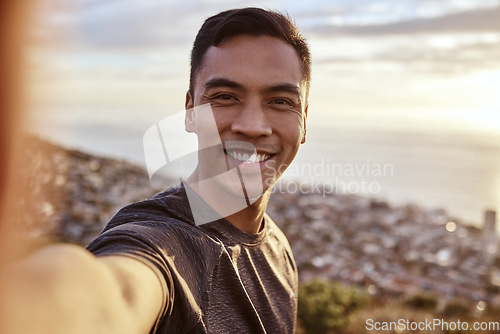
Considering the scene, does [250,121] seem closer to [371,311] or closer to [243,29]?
[243,29]

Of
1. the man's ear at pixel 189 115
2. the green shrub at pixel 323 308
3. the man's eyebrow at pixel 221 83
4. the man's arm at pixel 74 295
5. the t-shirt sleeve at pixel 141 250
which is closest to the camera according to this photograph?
the man's arm at pixel 74 295

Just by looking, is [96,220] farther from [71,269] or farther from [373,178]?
[71,269]

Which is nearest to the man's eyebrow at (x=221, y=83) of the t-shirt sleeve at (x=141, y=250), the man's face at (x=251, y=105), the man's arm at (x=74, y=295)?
the man's face at (x=251, y=105)

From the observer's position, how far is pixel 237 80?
1.63 meters

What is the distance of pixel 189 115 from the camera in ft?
6.40

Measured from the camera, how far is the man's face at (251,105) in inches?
64.6

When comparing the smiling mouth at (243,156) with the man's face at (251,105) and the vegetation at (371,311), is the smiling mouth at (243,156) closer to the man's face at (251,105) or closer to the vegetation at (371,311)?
the man's face at (251,105)

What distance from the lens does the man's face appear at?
1.64 meters

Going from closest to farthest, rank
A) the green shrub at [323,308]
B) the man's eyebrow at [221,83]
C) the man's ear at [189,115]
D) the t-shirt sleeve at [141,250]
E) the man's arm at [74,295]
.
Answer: the man's arm at [74,295]
the t-shirt sleeve at [141,250]
the man's eyebrow at [221,83]
the man's ear at [189,115]
the green shrub at [323,308]

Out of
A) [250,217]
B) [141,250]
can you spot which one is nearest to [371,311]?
[250,217]

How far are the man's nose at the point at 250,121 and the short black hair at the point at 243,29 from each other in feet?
0.87

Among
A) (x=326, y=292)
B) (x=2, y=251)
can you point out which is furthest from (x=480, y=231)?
(x=2, y=251)

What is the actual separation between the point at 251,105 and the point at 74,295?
3.64 feet

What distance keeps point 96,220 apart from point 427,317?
519cm
